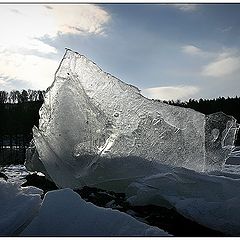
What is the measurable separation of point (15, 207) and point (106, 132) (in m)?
1.90

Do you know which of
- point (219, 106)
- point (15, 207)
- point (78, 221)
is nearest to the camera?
point (78, 221)

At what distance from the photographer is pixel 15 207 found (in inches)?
151

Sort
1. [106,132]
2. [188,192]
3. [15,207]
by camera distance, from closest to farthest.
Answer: [15,207] → [188,192] → [106,132]

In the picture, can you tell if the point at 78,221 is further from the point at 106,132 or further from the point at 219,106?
the point at 219,106

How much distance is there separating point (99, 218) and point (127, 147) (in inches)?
74.6

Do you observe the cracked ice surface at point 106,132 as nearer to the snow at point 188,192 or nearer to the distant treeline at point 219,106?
the snow at point 188,192

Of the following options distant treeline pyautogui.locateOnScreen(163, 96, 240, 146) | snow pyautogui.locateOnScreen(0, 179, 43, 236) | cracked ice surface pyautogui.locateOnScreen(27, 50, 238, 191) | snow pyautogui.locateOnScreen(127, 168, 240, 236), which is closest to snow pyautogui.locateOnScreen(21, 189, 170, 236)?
snow pyautogui.locateOnScreen(0, 179, 43, 236)

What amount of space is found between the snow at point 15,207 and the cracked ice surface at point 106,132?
3.94 ft

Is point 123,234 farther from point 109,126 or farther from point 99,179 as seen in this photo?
point 109,126

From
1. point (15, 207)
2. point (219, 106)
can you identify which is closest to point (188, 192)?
point (15, 207)

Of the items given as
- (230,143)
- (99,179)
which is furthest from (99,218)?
(230,143)

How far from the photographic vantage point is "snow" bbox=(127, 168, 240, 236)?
4.05 m

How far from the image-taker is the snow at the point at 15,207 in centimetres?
359

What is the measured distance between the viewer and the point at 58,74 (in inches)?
232
